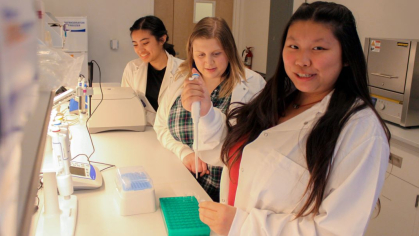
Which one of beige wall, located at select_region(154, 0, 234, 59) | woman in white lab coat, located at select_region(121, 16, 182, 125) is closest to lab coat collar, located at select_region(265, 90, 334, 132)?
woman in white lab coat, located at select_region(121, 16, 182, 125)

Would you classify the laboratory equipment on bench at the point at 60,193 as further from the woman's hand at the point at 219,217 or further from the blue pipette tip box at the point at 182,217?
the woman's hand at the point at 219,217

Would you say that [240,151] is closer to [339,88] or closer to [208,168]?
[339,88]

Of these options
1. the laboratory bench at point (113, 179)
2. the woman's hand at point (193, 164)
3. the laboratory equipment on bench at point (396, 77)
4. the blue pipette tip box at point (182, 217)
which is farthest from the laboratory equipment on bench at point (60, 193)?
the laboratory equipment on bench at point (396, 77)

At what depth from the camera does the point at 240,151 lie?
1.27 meters

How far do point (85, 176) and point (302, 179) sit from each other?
87cm

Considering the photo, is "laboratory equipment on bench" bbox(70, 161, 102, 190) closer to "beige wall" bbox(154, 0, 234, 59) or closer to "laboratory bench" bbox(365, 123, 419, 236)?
"laboratory bench" bbox(365, 123, 419, 236)

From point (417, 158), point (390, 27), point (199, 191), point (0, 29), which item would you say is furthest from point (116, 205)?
point (390, 27)

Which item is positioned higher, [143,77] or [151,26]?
[151,26]

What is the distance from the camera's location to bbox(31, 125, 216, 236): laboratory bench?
1.22 meters

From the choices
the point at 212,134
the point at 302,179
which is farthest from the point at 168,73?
the point at 302,179

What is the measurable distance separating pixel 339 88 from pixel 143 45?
165cm

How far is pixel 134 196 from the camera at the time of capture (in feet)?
4.20

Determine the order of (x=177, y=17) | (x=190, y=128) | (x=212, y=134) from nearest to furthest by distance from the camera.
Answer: (x=212, y=134) < (x=190, y=128) < (x=177, y=17)

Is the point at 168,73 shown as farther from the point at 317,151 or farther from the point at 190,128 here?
the point at 317,151
